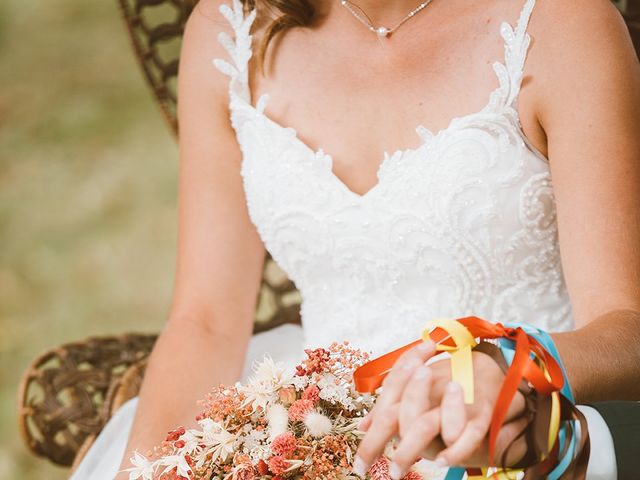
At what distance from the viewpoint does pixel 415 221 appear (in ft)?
4.59

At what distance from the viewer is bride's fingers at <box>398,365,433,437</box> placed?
775 millimetres

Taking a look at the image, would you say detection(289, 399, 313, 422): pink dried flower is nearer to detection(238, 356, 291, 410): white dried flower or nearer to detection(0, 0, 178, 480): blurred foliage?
detection(238, 356, 291, 410): white dried flower

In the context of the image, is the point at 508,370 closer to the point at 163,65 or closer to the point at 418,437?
the point at 418,437

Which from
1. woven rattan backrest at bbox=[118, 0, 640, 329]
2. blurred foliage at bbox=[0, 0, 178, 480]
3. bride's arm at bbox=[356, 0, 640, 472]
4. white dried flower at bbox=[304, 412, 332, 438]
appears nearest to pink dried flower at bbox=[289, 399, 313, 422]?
white dried flower at bbox=[304, 412, 332, 438]

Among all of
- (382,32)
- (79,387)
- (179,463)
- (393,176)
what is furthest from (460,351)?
(79,387)

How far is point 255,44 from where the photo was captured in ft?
5.29

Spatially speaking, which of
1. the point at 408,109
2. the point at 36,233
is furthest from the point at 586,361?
the point at 36,233

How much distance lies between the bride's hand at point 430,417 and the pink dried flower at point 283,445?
7 cm

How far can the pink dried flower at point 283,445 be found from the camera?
2.73 ft

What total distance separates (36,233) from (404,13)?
11.2 ft

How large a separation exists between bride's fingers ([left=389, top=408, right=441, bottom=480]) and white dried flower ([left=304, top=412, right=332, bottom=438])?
107 mm

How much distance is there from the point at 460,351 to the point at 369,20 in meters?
0.84

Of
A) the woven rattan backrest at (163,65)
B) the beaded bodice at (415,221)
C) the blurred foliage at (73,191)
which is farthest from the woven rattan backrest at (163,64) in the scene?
the blurred foliage at (73,191)

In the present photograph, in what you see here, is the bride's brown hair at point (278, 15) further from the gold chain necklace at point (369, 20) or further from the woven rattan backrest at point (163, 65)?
the woven rattan backrest at point (163, 65)
